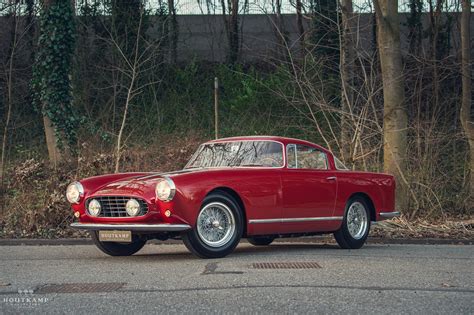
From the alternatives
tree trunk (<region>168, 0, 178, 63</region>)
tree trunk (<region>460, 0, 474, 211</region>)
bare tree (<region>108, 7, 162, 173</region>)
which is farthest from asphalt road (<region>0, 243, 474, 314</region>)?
tree trunk (<region>168, 0, 178, 63</region>)

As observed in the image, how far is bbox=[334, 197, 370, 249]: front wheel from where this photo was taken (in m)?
12.2

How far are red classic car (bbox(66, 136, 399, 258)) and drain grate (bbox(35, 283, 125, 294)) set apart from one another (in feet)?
6.42

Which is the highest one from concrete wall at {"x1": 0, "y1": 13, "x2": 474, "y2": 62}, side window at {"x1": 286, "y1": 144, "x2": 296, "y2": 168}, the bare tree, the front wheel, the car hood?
concrete wall at {"x1": 0, "y1": 13, "x2": 474, "y2": 62}

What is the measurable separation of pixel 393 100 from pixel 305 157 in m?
6.31

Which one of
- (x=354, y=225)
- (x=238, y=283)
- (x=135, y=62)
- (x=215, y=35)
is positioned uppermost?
(x=215, y=35)

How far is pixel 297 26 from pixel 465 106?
17.8 metres

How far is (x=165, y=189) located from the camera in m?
9.66

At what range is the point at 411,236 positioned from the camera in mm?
14883

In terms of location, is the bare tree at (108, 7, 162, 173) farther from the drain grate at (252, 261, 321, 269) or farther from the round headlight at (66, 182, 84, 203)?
the drain grate at (252, 261, 321, 269)

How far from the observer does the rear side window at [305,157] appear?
11.5 m

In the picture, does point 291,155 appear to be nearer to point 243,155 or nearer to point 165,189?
point 243,155

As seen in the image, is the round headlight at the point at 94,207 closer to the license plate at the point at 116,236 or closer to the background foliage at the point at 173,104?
the license plate at the point at 116,236

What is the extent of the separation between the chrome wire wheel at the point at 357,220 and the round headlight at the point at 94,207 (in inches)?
158

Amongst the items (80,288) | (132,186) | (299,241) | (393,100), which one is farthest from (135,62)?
(80,288)
